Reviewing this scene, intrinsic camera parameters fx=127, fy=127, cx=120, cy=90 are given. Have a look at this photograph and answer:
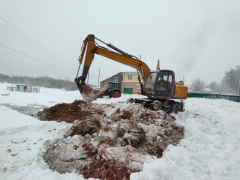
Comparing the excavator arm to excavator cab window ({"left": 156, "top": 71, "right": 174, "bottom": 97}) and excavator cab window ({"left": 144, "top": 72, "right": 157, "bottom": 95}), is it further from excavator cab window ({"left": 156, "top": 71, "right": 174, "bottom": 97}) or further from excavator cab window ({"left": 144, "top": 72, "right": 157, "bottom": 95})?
excavator cab window ({"left": 156, "top": 71, "right": 174, "bottom": 97})

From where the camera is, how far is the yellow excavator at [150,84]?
7.47 meters

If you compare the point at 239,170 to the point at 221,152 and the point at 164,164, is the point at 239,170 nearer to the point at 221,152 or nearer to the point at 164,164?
the point at 221,152

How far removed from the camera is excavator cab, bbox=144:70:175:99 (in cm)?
742

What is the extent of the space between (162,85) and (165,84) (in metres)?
0.20

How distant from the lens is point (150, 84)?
7.86 meters

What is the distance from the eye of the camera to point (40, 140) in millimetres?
3338

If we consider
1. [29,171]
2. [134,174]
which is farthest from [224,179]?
[29,171]

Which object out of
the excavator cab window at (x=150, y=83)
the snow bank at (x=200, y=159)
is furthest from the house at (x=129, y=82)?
the snow bank at (x=200, y=159)

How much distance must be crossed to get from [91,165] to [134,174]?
0.89 m

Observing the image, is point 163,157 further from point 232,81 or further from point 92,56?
point 232,81

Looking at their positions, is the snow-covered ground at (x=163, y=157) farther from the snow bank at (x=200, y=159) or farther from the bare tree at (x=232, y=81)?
the bare tree at (x=232, y=81)

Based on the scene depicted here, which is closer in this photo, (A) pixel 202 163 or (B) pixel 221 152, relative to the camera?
(A) pixel 202 163

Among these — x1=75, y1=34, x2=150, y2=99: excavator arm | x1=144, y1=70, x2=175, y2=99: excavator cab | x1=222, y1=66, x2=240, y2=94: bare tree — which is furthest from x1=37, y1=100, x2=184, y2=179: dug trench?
x1=222, y1=66, x2=240, y2=94: bare tree

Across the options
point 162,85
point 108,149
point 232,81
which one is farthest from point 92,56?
point 232,81
